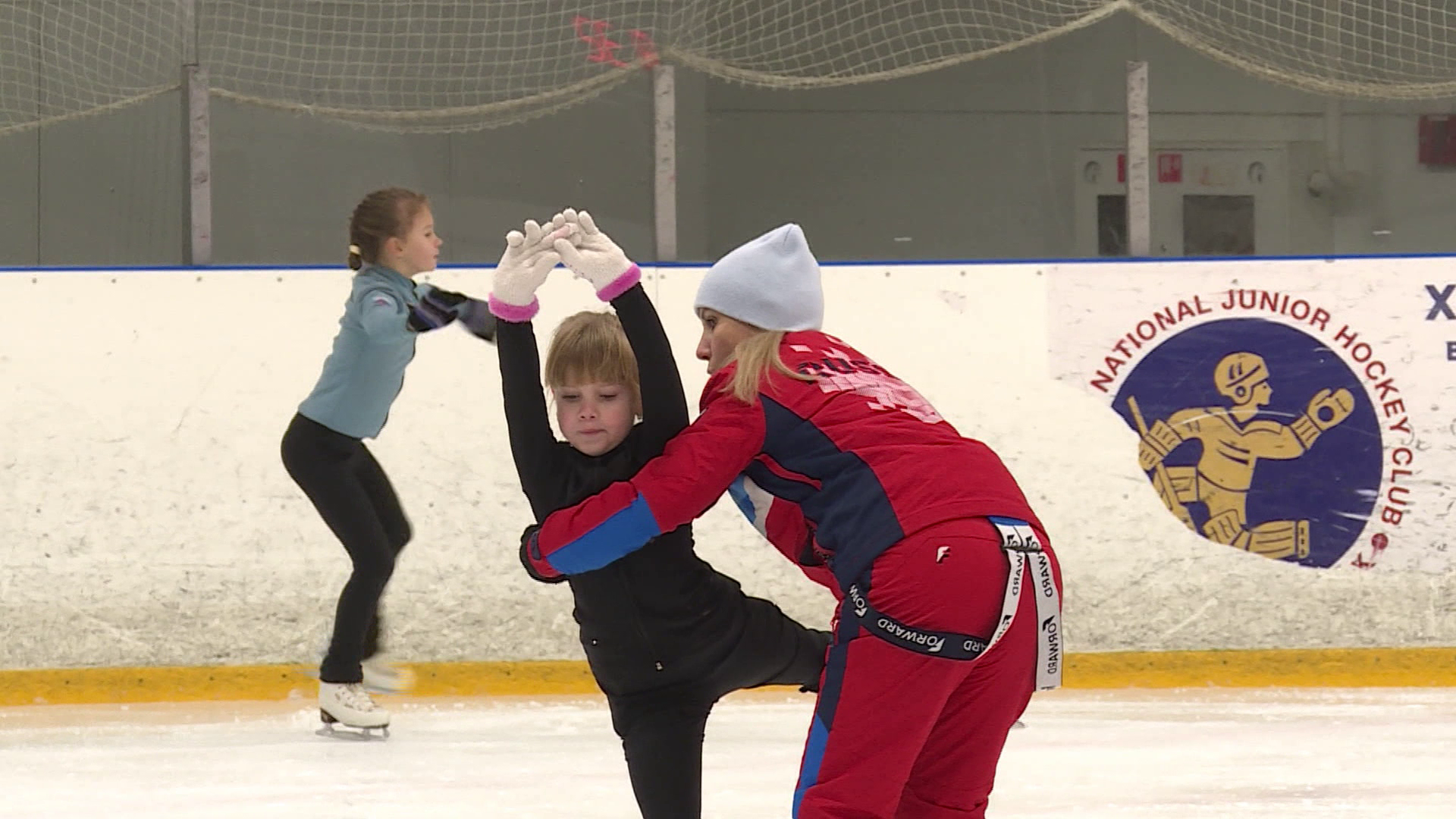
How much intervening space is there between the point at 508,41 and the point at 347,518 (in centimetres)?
284

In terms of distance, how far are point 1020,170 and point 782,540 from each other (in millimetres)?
5408

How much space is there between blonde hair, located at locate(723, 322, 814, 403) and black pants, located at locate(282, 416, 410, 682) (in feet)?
6.98

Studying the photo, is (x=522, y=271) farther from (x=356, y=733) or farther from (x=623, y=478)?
(x=356, y=733)

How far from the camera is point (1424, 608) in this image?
14.7 feet

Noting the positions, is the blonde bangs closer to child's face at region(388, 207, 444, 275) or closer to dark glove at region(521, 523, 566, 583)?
dark glove at region(521, 523, 566, 583)

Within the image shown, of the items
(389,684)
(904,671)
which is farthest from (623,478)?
(389,684)

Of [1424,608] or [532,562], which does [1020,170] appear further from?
[532,562]

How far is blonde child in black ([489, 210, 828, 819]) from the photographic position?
1.99 metres

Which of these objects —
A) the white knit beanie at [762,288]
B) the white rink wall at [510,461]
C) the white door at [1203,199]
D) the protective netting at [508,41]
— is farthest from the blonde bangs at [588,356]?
the white door at [1203,199]

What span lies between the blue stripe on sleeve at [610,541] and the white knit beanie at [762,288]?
250 mm

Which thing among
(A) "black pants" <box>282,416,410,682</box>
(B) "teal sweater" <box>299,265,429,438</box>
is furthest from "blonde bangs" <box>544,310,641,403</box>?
(A) "black pants" <box>282,416,410,682</box>

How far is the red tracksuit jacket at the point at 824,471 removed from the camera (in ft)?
5.80

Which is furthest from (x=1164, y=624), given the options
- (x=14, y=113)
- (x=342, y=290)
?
(x=14, y=113)

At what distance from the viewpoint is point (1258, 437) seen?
4.52m
